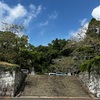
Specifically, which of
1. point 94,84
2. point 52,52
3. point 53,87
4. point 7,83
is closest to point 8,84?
point 7,83

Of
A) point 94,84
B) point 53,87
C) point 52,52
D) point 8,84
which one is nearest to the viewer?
point 8,84

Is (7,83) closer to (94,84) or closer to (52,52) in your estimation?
(94,84)

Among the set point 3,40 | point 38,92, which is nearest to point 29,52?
point 3,40

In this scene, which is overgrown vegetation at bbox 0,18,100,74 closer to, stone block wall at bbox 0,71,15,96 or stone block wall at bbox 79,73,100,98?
stone block wall at bbox 79,73,100,98

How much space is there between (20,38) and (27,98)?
1489 centimetres

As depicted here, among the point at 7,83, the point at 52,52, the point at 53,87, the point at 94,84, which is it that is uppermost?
the point at 52,52

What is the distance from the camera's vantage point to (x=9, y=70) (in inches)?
441

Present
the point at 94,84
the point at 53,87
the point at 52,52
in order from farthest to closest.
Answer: the point at 52,52 < the point at 53,87 < the point at 94,84

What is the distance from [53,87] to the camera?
12500mm

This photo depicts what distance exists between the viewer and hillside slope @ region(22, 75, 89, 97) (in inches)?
452

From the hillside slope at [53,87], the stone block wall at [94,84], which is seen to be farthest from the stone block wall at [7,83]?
the stone block wall at [94,84]

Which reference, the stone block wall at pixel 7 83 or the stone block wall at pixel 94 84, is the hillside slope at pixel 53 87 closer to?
the stone block wall at pixel 94 84

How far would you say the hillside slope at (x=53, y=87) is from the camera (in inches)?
452

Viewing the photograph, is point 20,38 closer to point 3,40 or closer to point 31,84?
point 3,40
